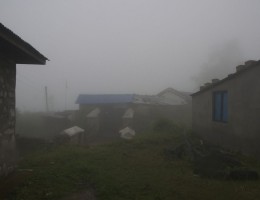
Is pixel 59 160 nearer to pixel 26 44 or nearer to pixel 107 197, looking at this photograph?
pixel 107 197

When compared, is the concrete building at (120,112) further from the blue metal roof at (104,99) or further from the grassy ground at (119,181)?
the grassy ground at (119,181)

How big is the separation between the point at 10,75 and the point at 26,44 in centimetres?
126

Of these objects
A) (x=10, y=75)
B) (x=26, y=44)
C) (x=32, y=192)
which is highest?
(x=26, y=44)

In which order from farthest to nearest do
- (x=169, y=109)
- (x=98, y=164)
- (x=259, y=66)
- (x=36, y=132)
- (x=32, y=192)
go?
(x=169, y=109)
(x=36, y=132)
(x=259, y=66)
(x=98, y=164)
(x=32, y=192)

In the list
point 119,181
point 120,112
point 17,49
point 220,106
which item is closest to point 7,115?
point 17,49

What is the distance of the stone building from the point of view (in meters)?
5.68

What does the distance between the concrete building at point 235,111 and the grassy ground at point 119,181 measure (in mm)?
2755

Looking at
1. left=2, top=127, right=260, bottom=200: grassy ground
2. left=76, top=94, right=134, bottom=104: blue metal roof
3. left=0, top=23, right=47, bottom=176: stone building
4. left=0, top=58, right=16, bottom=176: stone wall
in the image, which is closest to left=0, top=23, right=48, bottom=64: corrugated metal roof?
left=0, top=23, right=47, bottom=176: stone building

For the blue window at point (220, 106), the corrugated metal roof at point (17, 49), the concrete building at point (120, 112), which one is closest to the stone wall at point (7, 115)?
the corrugated metal roof at point (17, 49)

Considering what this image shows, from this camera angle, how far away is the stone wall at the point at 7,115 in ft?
19.0

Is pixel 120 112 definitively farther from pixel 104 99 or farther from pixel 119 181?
pixel 119 181

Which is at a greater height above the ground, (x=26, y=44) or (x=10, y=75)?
(x=26, y=44)

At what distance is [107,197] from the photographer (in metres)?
5.46

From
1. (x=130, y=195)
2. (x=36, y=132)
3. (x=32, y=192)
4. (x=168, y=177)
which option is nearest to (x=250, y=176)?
(x=168, y=177)
